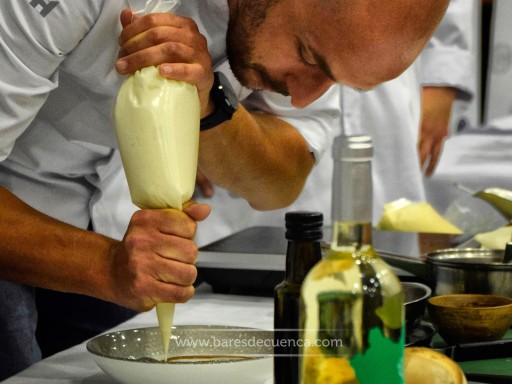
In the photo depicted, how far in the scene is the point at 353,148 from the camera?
0.61 m

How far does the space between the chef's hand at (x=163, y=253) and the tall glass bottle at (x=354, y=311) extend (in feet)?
1.40

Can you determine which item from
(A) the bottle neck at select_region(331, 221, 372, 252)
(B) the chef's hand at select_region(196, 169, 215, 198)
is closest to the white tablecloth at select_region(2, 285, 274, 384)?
(A) the bottle neck at select_region(331, 221, 372, 252)

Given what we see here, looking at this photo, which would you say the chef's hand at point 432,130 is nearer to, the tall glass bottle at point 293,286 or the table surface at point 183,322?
the table surface at point 183,322

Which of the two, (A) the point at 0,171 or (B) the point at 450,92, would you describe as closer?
(A) the point at 0,171

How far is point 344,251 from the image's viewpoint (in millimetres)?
647

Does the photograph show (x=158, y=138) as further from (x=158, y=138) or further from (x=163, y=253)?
(x=163, y=253)

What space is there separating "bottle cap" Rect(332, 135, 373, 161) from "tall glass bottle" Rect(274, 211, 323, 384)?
17cm

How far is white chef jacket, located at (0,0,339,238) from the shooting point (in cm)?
120

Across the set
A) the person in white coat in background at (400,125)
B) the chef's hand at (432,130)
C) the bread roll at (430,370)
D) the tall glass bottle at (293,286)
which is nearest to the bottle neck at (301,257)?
the tall glass bottle at (293,286)

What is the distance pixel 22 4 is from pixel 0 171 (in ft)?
1.50

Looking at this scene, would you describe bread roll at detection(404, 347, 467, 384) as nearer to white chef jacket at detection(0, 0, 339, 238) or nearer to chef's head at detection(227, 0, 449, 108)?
chef's head at detection(227, 0, 449, 108)

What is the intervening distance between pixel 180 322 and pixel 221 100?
1.16ft

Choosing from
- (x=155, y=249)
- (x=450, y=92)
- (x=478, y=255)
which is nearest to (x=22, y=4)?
(x=155, y=249)

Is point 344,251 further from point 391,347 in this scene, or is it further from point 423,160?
point 423,160
